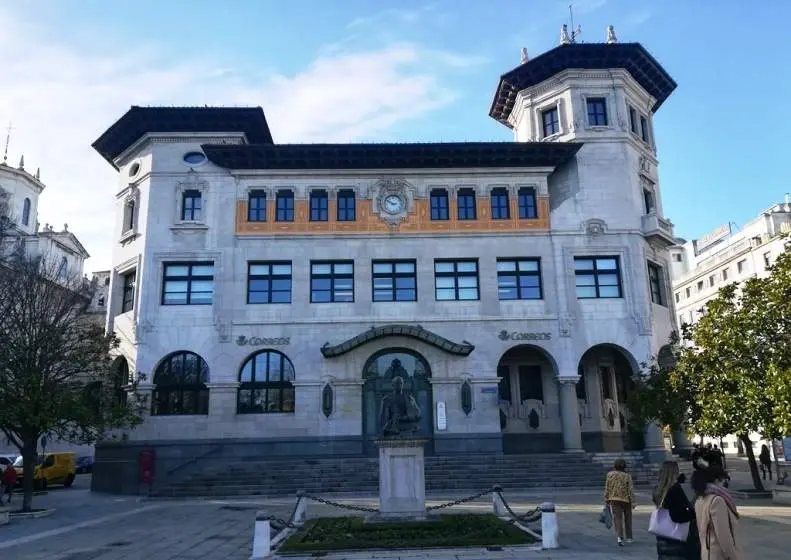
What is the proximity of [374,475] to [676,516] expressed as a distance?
20.3m

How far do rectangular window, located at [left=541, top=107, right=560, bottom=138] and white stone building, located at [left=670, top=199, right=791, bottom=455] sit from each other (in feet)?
87.3

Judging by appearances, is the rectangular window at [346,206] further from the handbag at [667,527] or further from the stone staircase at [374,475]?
the handbag at [667,527]

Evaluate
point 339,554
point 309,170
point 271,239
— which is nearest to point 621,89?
point 309,170

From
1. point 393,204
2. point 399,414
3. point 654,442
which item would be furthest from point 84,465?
point 654,442

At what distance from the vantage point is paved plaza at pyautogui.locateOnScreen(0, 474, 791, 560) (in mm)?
12930

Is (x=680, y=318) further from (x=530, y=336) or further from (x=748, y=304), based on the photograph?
(x=748, y=304)

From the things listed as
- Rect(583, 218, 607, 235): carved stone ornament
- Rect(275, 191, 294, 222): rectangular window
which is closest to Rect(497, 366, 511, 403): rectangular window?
Rect(583, 218, 607, 235): carved stone ornament

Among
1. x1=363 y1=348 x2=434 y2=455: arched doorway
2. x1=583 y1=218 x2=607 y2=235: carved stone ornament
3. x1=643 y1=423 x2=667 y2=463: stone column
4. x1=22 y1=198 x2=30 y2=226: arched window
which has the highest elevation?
x1=22 y1=198 x2=30 y2=226: arched window

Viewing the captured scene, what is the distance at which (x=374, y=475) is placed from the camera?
26.9 metres

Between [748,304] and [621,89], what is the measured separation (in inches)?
739

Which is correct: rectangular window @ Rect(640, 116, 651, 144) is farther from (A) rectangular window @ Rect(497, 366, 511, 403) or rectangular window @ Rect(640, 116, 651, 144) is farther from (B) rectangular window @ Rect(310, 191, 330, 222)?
(B) rectangular window @ Rect(310, 191, 330, 222)

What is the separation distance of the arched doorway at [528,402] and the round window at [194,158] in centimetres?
1900

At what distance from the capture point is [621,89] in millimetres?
35000

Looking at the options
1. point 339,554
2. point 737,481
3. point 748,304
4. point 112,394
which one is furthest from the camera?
point 737,481
